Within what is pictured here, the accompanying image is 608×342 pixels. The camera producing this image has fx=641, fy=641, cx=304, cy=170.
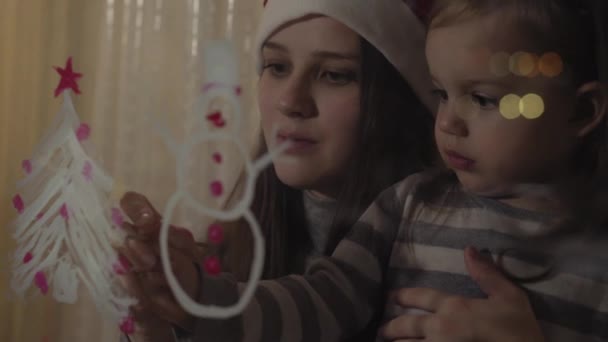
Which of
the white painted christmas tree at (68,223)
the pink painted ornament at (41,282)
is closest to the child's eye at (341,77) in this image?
the white painted christmas tree at (68,223)

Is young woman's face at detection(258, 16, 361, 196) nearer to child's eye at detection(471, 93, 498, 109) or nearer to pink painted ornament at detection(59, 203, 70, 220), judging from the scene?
child's eye at detection(471, 93, 498, 109)

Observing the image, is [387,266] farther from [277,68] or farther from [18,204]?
[18,204]

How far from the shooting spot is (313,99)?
463mm

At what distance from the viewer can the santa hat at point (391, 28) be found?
1.47 ft

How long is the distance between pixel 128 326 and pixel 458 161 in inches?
11.3

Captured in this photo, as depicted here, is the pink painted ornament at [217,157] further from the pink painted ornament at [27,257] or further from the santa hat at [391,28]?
the pink painted ornament at [27,257]

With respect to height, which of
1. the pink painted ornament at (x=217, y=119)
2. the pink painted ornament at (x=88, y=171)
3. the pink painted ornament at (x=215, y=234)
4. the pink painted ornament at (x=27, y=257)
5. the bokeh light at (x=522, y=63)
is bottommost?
the pink painted ornament at (x=27, y=257)

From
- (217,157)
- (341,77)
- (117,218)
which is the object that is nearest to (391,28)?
(341,77)

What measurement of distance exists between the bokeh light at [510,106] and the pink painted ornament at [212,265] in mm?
226

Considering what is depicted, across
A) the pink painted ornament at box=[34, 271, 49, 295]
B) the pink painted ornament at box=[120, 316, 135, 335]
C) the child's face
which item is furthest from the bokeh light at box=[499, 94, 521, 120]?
the pink painted ornament at box=[34, 271, 49, 295]

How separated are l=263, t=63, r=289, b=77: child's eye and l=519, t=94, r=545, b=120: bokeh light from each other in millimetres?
168

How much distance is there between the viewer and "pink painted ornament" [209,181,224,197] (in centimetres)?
48

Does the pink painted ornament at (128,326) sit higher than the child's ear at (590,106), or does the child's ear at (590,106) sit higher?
the child's ear at (590,106)

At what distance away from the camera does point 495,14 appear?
16.1 inches
